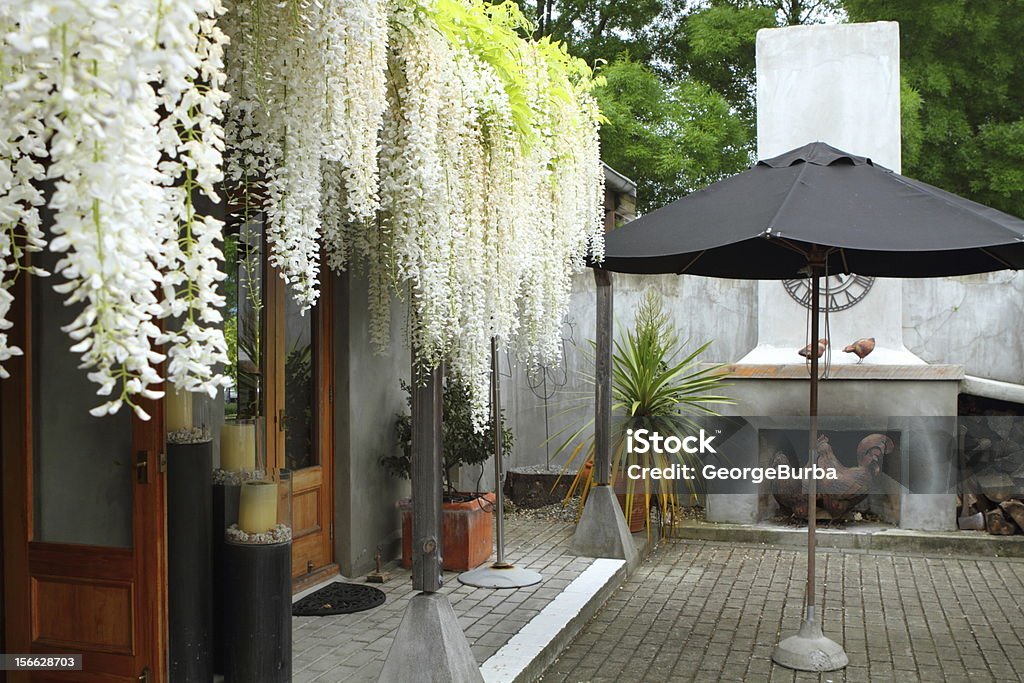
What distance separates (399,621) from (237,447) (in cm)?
147

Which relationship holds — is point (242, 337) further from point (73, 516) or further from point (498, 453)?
point (73, 516)

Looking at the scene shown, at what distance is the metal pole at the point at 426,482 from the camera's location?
3.28 meters

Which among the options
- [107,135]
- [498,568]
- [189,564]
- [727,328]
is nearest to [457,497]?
[498,568]

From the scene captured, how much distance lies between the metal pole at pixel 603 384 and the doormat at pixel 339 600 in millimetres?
1716

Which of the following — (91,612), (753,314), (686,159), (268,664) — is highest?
(686,159)

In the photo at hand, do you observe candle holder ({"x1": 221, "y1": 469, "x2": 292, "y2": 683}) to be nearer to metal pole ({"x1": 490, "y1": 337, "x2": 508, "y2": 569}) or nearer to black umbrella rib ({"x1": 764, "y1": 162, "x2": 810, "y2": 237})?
metal pole ({"x1": 490, "y1": 337, "x2": 508, "y2": 569})

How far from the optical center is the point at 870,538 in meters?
6.32

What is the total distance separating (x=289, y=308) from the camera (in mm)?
4730

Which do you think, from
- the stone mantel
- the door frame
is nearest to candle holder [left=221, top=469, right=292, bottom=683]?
the door frame

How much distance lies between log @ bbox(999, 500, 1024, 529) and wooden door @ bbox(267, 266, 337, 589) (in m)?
4.30

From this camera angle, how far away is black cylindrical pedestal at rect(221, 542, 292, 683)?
300cm

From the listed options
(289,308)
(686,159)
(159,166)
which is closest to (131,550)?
(159,166)

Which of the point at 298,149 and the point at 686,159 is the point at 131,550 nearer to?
the point at 298,149

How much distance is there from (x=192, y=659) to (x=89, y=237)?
2019 mm
